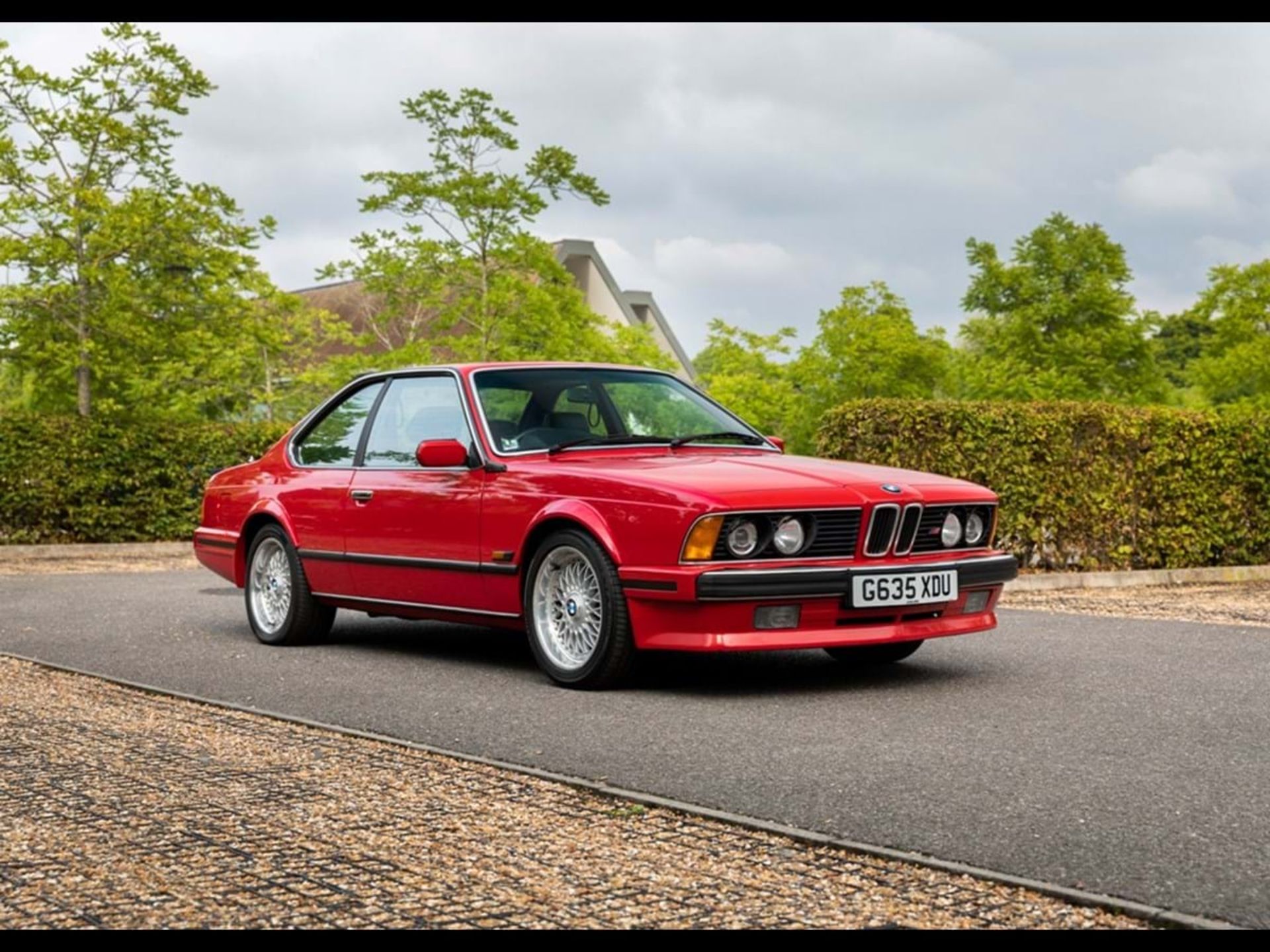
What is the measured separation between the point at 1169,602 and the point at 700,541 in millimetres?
7341

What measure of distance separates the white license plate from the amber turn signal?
0.72 metres

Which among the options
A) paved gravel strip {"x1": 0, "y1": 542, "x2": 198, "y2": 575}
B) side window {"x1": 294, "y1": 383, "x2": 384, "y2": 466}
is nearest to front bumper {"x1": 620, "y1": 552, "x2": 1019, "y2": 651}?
side window {"x1": 294, "y1": 383, "x2": 384, "y2": 466}

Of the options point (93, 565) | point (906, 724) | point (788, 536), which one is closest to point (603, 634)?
point (788, 536)

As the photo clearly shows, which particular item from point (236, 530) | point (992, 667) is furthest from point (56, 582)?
point (992, 667)

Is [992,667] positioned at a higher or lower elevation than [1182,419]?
lower

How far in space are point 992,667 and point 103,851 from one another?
544 centimetres

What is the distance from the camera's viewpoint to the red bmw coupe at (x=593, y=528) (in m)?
7.92

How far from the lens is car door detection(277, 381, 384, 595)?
10.1m

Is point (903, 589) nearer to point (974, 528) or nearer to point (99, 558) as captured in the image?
point (974, 528)

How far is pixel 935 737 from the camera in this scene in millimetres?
6773

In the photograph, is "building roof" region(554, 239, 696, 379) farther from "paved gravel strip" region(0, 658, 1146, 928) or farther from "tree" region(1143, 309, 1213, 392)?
"paved gravel strip" region(0, 658, 1146, 928)

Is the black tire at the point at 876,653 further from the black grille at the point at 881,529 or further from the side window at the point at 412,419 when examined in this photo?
the side window at the point at 412,419

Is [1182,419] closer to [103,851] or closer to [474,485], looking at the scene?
[474,485]
